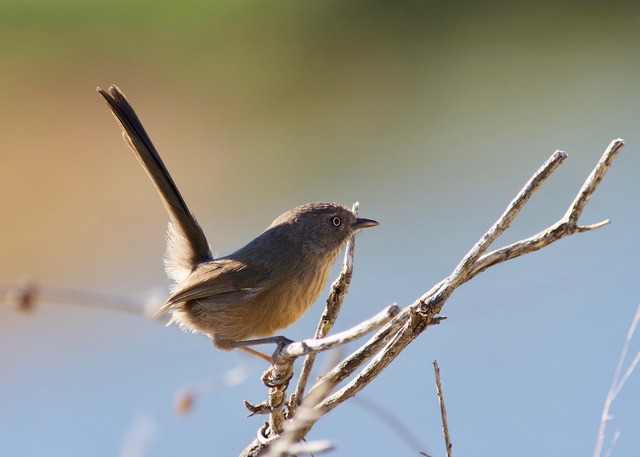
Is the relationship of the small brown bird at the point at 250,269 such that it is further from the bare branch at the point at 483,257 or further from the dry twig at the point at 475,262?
the bare branch at the point at 483,257

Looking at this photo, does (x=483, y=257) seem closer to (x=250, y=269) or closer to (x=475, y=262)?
(x=475, y=262)

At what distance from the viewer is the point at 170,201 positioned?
4270 millimetres

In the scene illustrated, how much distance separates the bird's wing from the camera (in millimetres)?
3826

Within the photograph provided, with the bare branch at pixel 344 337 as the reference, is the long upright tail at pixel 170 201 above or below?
above

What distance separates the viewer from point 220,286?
3875 millimetres

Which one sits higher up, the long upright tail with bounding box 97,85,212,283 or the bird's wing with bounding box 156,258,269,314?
the long upright tail with bounding box 97,85,212,283

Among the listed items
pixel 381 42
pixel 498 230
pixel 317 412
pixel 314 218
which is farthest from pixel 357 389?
pixel 381 42

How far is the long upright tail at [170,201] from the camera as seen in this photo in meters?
4.00

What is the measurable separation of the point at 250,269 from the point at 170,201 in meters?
0.67

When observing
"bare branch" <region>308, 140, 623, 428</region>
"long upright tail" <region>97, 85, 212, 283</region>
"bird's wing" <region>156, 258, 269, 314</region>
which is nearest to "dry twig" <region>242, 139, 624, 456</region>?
"bare branch" <region>308, 140, 623, 428</region>

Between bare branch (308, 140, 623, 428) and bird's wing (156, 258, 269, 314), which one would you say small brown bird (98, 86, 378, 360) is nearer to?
bird's wing (156, 258, 269, 314)

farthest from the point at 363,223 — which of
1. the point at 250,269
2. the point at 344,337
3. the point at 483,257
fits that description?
the point at 344,337

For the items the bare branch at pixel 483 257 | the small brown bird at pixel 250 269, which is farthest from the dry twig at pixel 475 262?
the small brown bird at pixel 250 269

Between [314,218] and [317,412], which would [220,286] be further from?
[317,412]
